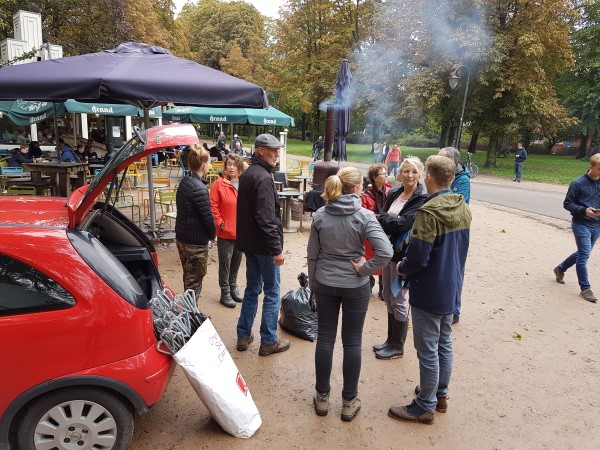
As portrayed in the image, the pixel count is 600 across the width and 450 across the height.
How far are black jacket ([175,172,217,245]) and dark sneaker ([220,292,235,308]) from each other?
38.5 inches

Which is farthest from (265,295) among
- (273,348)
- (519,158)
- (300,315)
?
(519,158)

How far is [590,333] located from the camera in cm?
465

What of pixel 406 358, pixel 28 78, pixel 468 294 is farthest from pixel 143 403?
→ pixel 468 294

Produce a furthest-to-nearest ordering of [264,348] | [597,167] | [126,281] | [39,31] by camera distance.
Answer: [39,31] < [597,167] < [264,348] < [126,281]

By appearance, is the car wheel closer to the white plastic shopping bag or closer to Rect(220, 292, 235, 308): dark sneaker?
the white plastic shopping bag

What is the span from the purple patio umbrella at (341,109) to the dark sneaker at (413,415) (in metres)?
7.38

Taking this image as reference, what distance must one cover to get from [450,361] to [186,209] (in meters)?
2.57

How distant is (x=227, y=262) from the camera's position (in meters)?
4.86

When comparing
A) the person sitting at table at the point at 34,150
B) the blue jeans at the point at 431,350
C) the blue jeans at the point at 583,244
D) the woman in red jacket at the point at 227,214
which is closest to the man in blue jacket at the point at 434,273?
the blue jeans at the point at 431,350

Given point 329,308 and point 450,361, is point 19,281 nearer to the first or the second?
point 329,308

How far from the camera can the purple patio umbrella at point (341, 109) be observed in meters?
9.22

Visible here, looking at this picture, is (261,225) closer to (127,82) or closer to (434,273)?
(434,273)

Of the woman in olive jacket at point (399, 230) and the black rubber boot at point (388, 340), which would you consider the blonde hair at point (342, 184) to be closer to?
the woman in olive jacket at point (399, 230)

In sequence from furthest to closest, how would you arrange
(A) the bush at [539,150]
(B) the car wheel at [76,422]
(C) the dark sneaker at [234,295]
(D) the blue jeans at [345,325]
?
1. (A) the bush at [539,150]
2. (C) the dark sneaker at [234,295]
3. (D) the blue jeans at [345,325]
4. (B) the car wheel at [76,422]
